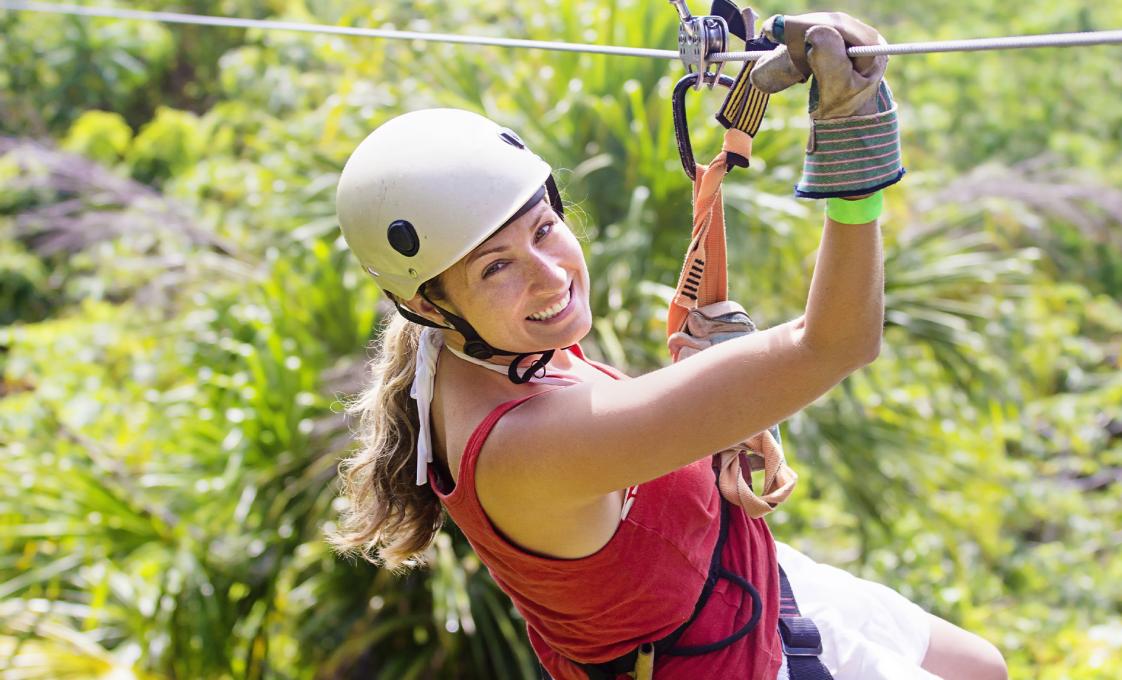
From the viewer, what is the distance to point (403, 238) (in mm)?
1637

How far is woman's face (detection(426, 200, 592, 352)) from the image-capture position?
163 centimetres

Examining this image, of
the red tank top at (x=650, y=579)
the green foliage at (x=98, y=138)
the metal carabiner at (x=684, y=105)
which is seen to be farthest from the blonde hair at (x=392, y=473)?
the green foliage at (x=98, y=138)

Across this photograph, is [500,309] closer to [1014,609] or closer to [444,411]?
[444,411]

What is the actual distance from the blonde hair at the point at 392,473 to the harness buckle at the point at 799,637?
25.1 inches

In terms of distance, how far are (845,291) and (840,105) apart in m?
0.20

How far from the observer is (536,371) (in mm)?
1687

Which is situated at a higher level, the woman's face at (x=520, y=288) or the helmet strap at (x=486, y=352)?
the woman's face at (x=520, y=288)

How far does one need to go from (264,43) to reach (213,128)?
90 centimetres

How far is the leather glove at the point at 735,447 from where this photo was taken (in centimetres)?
180

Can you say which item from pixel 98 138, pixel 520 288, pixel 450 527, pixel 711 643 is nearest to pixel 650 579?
pixel 711 643

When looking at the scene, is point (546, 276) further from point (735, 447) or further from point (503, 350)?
point (735, 447)

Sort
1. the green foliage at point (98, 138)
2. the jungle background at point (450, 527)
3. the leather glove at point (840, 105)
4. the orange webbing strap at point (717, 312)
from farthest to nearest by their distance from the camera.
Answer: the green foliage at point (98, 138) → the jungle background at point (450, 527) → the orange webbing strap at point (717, 312) → the leather glove at point (840, 105)

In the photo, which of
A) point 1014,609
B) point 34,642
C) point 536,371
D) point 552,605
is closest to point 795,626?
point 552,605

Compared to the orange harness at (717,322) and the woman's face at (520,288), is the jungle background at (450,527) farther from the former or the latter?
the woman's face at (520,288)
